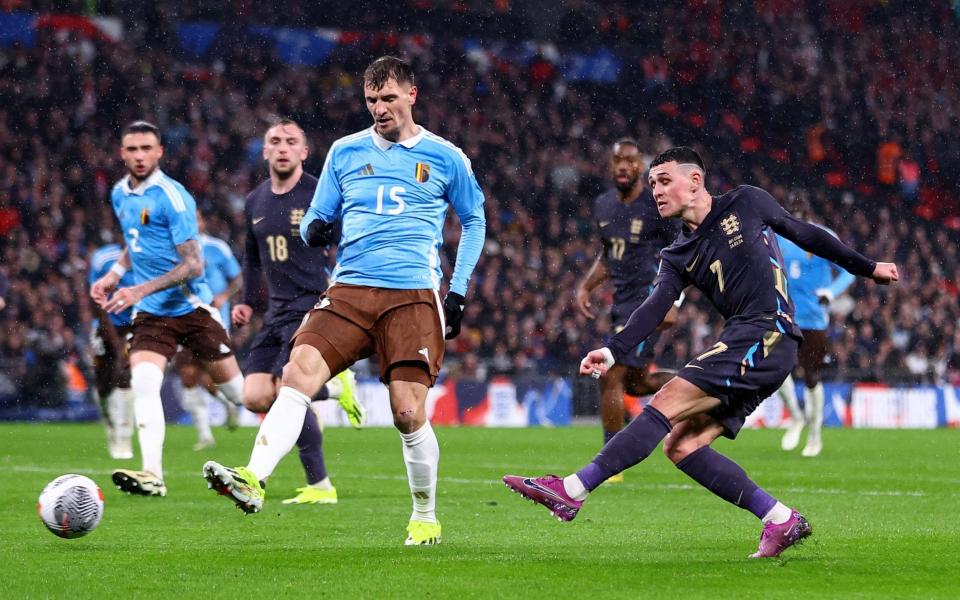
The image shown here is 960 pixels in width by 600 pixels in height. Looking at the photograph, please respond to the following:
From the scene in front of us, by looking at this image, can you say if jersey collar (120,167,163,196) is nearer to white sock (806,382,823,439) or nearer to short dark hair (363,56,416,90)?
short dark hair (363,56,416,90)

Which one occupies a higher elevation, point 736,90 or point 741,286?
point 736,90

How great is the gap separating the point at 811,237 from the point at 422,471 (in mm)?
2037

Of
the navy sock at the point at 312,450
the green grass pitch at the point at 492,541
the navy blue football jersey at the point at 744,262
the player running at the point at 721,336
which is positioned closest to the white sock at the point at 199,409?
the green grass pitch at the point at 492,541

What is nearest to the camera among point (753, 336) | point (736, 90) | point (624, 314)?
point (753, 336)

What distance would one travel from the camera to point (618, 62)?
106ft

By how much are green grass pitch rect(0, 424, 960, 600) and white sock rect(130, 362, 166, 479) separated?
30cm

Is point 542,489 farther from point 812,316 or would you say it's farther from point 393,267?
point 812,316

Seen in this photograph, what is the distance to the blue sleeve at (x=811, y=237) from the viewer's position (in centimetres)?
634

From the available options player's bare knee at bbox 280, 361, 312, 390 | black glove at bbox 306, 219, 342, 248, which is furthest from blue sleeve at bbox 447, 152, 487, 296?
player's bare knee at bbox 280, 361, 312, 390

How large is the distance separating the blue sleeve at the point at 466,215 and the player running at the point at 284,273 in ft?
8.11

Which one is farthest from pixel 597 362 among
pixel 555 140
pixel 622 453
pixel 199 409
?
pixel 555 140

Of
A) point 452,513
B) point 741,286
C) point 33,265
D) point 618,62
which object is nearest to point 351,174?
point 741,286

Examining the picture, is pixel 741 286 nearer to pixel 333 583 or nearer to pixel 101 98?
pixel 333 583

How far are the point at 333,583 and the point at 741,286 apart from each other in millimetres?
2198
